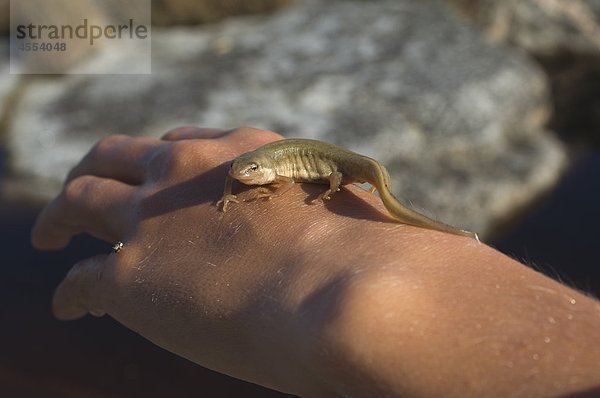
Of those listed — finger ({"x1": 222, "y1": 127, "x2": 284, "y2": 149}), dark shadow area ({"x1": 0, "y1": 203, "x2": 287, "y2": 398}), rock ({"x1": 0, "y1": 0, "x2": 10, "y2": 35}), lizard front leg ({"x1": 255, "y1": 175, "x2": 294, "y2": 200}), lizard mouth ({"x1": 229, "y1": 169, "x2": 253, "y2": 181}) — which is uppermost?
rock ({"x1": 0, "y1": 0, "x2": 10, "y2": 35})

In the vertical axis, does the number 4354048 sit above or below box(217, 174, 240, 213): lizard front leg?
above

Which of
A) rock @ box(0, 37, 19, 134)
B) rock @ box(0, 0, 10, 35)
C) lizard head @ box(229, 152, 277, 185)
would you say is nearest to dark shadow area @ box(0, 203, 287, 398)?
rock @ box(0, 37, 19, 134)

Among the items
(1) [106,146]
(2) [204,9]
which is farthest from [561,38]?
(1) [106,146]

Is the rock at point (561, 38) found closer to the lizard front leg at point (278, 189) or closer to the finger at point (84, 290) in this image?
the lizard front leg at point (278, 189)

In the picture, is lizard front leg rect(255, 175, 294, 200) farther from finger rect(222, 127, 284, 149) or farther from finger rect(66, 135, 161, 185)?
finger rect(66, 135, 161, 185)

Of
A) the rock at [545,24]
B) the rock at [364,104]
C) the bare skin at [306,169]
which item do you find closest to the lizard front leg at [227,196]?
the bare skin at [306,169]

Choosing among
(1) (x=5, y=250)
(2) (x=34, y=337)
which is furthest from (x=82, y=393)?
(1) (x=5, y=250)

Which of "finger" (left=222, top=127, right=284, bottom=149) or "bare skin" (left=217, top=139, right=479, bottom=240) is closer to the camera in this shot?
"bare skin" (left=217, top=139, right=479, bottom=240)

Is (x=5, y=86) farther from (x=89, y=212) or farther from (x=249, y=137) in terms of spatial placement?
(x=249, y=137)
